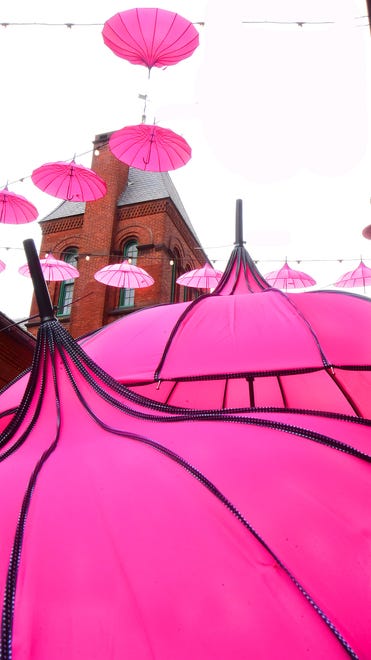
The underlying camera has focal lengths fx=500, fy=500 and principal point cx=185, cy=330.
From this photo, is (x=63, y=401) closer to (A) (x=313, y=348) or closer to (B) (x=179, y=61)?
(A) (x=313, y=348)

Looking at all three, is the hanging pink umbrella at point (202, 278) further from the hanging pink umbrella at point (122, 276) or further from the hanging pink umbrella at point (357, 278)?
the hanging pink umbrella at point (357, 278)

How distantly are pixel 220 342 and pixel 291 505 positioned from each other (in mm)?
1826

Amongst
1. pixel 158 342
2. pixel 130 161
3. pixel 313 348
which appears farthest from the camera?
pixel 130 161

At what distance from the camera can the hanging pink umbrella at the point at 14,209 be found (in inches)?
388

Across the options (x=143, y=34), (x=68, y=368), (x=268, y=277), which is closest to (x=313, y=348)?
(x=68, y=368)

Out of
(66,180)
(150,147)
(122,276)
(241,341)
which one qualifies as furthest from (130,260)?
(241,341)

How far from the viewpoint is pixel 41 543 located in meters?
1.55

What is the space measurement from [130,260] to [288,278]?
7279mm

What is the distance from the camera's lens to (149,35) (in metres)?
6.43

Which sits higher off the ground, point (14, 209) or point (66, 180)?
point (66, 180)

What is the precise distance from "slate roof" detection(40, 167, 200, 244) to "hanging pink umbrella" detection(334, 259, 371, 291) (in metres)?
9.10

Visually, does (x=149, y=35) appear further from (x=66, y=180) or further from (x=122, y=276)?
(x=122, y=276)

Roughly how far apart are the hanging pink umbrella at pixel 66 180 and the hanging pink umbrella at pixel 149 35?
301 centimetres

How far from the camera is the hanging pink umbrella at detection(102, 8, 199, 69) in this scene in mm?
6199
